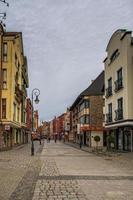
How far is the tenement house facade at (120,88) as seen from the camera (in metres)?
36.5

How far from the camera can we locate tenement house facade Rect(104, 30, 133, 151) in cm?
3647

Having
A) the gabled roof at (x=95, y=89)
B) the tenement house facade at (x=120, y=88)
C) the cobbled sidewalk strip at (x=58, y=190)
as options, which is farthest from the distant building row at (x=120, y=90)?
the cobbled sidewalk strip at (x=58, y=190)

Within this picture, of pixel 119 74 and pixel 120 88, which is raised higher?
pixel 119 74

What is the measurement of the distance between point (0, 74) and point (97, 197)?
33.1m

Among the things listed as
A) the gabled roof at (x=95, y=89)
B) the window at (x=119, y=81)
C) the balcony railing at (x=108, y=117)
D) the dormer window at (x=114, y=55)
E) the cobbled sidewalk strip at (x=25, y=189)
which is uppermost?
the dormer window at (x=114, y=55)

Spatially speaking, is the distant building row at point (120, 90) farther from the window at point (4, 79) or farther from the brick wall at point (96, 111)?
the brick wall at point (96, 111)

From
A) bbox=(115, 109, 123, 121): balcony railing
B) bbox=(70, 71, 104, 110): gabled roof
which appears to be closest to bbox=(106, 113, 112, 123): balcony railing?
bbox=(115, 109, 123, 121): balcony railing

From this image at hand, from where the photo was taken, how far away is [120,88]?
128 ft

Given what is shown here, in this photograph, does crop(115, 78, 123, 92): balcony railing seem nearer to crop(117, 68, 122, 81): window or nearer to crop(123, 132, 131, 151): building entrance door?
crop(117, 68, 122, 81): window

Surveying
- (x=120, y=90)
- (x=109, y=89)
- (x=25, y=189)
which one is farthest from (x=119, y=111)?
(x=25, y=189)

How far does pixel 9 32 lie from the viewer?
49.0m

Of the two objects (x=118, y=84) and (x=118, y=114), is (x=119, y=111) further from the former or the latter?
(x=118, y=84)

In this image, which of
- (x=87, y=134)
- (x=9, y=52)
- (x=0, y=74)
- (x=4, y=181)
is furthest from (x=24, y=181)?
(x=87, y=134)

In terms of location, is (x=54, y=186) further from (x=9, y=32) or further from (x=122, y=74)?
(x=9, y=32)
